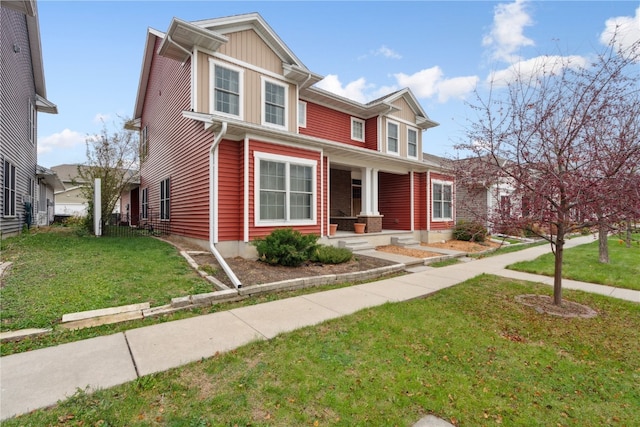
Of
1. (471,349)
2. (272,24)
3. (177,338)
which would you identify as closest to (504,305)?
(471,349)

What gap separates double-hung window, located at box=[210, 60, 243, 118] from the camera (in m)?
9.04

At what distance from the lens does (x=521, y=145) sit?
469 centimetres

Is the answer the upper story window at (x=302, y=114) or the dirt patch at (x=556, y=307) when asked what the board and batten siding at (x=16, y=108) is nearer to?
the upper story window at (x=302, y=114)

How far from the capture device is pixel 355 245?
10430mm

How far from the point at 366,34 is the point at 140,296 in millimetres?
11138

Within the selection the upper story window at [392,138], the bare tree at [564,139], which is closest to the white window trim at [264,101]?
the upper story window at [392,138]

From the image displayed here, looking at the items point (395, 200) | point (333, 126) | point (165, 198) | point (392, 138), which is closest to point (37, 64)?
point (165, 198)

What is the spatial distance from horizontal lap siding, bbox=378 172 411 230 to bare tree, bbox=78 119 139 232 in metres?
11.8

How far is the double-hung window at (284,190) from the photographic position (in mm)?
8250

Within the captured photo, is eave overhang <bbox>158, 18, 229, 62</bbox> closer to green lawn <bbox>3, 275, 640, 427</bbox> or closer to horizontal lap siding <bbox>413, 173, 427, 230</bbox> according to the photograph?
green lawn <bbox>3, 275, 640, 427</bbox>

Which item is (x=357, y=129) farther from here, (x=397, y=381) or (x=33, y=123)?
(x=33, y=123)

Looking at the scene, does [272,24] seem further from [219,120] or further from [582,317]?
[582,317]

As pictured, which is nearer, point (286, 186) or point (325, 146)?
point (286, 186)

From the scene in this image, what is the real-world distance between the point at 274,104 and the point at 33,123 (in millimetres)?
12250
